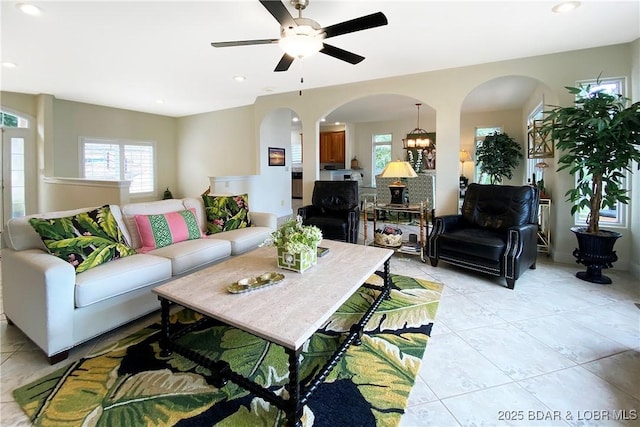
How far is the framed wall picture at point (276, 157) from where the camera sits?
22.4 ft

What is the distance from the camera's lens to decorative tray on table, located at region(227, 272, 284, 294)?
186cm

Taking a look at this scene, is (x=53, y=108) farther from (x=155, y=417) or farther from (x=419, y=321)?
(x=419, y=321)

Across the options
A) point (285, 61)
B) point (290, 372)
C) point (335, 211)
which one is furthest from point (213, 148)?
point (290, 372)

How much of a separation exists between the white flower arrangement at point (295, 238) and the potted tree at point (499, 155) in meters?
6.63

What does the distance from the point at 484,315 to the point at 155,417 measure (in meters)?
2.40

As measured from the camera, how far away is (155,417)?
1532mm

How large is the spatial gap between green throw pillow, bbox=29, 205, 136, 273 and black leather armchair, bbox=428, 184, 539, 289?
3198mm

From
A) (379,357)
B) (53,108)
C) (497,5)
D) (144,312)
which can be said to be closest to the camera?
(379,357)

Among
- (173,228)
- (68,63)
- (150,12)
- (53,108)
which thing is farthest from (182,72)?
(53,108)

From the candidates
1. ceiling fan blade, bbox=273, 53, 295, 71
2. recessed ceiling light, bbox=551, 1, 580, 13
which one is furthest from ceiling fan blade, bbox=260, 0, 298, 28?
→ recessed ceiling light, bbox=551, 1, 580, 13

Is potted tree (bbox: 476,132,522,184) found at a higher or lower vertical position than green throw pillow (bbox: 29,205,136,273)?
higher

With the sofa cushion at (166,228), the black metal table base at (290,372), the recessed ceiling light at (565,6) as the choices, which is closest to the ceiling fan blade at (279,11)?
the black metal table base at (290,372)

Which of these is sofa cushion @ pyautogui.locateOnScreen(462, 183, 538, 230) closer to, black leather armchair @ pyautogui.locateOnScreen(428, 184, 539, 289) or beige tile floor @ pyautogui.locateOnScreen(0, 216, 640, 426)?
black leather armchair @ pyautogui.locateOnScreen(428, 184, 539, 289)

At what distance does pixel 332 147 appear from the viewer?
9.90 m
